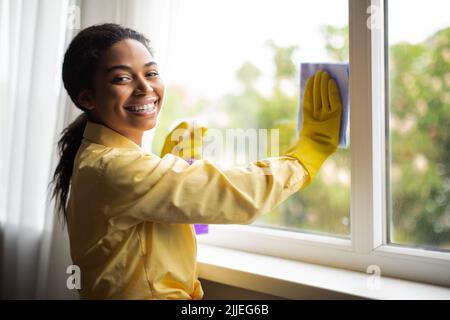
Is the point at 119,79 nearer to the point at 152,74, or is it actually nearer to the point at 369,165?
the point at 152,74

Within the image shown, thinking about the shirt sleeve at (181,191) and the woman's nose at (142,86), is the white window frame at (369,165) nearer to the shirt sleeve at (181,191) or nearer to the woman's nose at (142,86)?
the shirt sleeve at (181,191)

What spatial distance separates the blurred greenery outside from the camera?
3.50 ft

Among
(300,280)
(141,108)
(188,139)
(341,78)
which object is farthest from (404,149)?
(141,108)

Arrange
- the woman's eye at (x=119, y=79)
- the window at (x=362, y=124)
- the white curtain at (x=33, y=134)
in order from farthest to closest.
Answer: the white curtain at (x=33, y=134), the window at (x=362, y=124), the woman's eye at (x=119, y=79)

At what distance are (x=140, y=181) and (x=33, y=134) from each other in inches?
34.1

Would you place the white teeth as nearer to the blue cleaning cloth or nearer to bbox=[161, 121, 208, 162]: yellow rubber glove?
bbox=[161, 121, 208, 162]: yellow rubber glove

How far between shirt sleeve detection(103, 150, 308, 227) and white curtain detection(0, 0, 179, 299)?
65 cm

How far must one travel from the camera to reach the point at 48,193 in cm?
153

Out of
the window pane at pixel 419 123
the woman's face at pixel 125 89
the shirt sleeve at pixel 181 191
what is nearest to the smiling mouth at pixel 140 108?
the woman's face at pixel 125 89

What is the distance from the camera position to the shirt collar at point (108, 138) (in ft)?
3.25

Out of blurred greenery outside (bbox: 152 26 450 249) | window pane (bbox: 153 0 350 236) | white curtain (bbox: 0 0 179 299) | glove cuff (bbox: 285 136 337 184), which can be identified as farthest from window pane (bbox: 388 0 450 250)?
white curtain (bbox: 0 0 179 299)

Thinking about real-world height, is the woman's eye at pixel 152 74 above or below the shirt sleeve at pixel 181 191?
above
